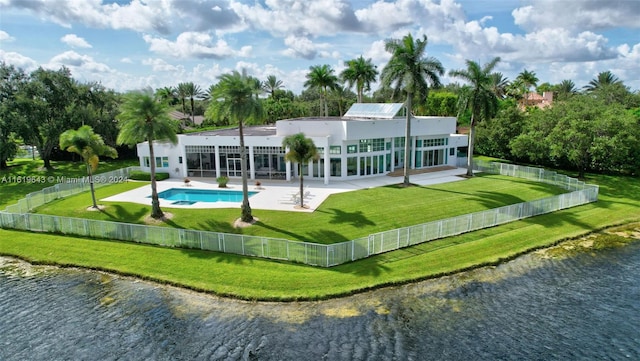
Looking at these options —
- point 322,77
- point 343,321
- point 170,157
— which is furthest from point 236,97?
point 322,77

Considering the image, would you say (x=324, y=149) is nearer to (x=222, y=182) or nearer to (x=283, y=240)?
(x=222, y=182)

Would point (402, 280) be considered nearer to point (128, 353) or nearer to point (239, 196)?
point (128, 353)

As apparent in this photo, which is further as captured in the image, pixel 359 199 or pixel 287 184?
pixel 287 184

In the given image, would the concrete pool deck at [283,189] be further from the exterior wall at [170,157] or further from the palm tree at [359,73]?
the palm tree at [359,73]

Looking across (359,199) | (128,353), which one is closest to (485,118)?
(359,199)

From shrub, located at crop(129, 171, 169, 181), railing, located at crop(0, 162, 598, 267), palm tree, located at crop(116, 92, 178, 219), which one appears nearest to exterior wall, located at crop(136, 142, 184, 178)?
shrub, located at crop(129, 171, 169, 181)

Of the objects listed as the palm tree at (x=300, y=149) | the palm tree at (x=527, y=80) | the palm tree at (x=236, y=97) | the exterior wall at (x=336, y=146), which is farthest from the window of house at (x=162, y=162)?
the palm tree at (x=527, y=80)

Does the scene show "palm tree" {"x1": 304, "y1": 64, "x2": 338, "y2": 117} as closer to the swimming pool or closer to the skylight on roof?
the skylight on roof
